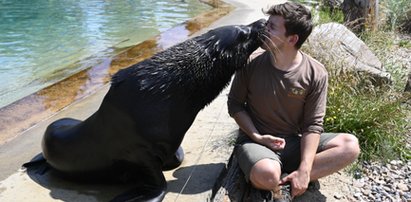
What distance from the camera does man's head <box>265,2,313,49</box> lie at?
2.88 m

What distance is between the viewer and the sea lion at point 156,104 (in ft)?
9.55

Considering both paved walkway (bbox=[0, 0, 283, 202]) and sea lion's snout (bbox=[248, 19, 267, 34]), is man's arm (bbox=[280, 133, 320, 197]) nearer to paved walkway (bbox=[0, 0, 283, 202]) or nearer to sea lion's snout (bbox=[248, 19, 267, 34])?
paved walkway (bbox=[0, 0, 283, 202])

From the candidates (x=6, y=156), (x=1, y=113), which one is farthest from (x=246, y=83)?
(x=1, y=113)

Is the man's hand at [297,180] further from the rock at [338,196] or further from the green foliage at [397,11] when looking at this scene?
the green foliage at [397,11]

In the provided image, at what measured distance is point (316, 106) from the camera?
2.98 metres

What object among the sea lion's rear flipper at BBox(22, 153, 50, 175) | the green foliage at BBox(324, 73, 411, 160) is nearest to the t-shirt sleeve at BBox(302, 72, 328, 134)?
the green foliage at BBox(324, 73, 411, 160)

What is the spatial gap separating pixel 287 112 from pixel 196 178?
84cm

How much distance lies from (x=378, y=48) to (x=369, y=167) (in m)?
2.87

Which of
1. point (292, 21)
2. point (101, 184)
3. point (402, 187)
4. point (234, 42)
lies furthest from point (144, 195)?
point (402, 187)

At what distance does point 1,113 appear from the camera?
4988mm

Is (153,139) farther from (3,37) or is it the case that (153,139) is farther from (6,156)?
(3,37)

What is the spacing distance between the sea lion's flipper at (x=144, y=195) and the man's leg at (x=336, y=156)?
105 cm

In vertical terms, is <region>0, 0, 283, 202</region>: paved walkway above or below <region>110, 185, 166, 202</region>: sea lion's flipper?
below

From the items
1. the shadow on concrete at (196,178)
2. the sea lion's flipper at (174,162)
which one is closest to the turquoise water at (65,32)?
the sea lion's flipper at (174,162)
